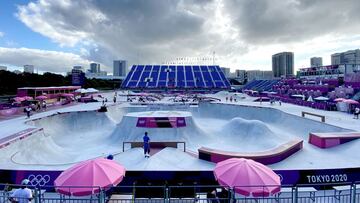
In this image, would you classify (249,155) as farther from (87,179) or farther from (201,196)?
(87,179)

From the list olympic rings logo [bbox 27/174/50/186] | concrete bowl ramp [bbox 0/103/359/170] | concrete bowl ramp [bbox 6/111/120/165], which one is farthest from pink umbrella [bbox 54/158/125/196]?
concrete bowl ramp [bbox 6/111/120/165]

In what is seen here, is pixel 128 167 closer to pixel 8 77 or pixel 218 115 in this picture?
pixel 218 115

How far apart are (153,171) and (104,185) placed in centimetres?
471

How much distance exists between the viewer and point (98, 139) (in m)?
23.9

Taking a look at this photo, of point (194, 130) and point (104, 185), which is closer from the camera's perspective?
point (104, 185)

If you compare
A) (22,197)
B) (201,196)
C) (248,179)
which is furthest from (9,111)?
(248,179)

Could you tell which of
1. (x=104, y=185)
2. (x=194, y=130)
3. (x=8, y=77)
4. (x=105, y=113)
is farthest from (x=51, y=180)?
(x=8, y=77)

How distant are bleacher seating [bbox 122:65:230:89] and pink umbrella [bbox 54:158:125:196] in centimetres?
8165

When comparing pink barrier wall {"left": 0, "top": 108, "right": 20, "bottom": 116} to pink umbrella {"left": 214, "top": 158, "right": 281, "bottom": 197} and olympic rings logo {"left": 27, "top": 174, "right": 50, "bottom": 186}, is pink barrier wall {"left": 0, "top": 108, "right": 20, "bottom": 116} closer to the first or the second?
olympic rings logo {"left": 27, "top": 174, "right": 50, "bottom": 186}

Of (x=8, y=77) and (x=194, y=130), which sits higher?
(x=8, y=77)

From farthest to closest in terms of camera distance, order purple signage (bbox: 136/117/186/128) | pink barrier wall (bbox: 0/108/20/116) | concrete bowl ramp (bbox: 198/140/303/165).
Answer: pink barrier wall (bbox: 0/108/20/116)
purple signage (bbox: 136/117/186/128)
concrete bowl ramp (bbox: 198/140/303/165)

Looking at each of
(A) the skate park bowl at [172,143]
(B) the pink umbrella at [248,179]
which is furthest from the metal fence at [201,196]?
(A) the skate park bowl at [172,143]

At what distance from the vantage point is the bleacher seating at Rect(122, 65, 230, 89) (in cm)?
9156

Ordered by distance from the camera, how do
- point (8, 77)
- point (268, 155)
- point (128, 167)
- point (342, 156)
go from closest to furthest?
point (128, 167)
point (268, 155)
point (342, 156)
point (8, 77)
